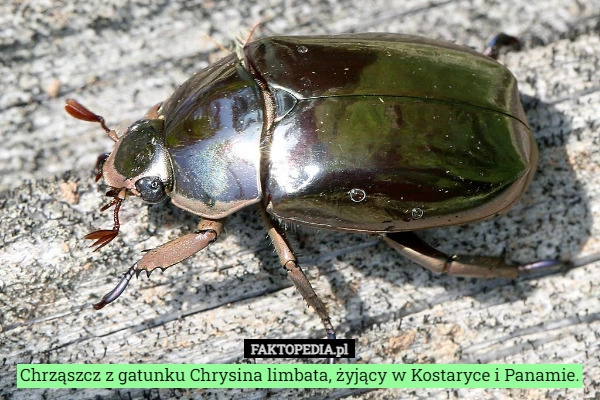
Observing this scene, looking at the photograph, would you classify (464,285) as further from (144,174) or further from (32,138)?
(32,138)

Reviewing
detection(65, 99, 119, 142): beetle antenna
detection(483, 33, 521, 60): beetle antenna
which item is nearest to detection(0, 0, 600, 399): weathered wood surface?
detection(483, 33, 521, 60): beetle antenna

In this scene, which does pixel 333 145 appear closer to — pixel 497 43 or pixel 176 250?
pixel 176 250

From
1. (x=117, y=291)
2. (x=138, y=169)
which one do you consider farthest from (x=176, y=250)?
(x=138, y=169)

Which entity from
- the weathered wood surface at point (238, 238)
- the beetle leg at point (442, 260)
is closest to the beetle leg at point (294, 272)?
the weathered wood surface at point (238, 238)

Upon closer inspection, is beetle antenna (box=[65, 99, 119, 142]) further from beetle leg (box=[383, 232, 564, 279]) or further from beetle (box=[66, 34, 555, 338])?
beetle leg (box=[383, 232, 564, 279])

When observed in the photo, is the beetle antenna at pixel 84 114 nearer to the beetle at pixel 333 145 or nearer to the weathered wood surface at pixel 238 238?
the beetle at pixel 333 145
